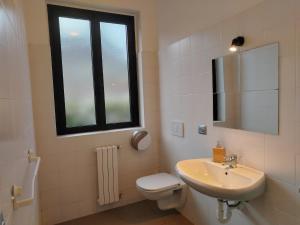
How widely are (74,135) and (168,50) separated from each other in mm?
1367

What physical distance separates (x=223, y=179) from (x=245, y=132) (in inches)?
14.8

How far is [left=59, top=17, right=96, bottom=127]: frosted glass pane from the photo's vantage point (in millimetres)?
2326

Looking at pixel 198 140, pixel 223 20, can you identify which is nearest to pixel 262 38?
pixel 223 20

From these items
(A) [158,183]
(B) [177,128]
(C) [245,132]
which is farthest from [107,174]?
(C) [245,132]

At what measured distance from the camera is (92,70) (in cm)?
245

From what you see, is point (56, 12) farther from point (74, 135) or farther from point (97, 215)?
point (97, 215)

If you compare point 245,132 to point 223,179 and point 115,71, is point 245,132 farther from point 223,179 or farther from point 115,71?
point 115,71

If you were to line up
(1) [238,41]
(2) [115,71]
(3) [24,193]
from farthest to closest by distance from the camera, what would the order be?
(2) [115,71] < (1) [238,41] < (3) [24,193]

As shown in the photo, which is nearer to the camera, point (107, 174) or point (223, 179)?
point (223, 179)

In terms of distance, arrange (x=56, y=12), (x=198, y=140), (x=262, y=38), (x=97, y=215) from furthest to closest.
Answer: (x=97, y=215) < (x=56, y=12) < (x=198, y=140) < (x=262, y=38)

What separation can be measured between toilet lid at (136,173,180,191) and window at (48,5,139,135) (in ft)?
2.39

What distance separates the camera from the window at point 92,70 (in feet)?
7.53

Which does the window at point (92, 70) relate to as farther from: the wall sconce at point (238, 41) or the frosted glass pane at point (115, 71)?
the wall sconce at point (238, 41)

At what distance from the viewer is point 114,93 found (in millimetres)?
2588
